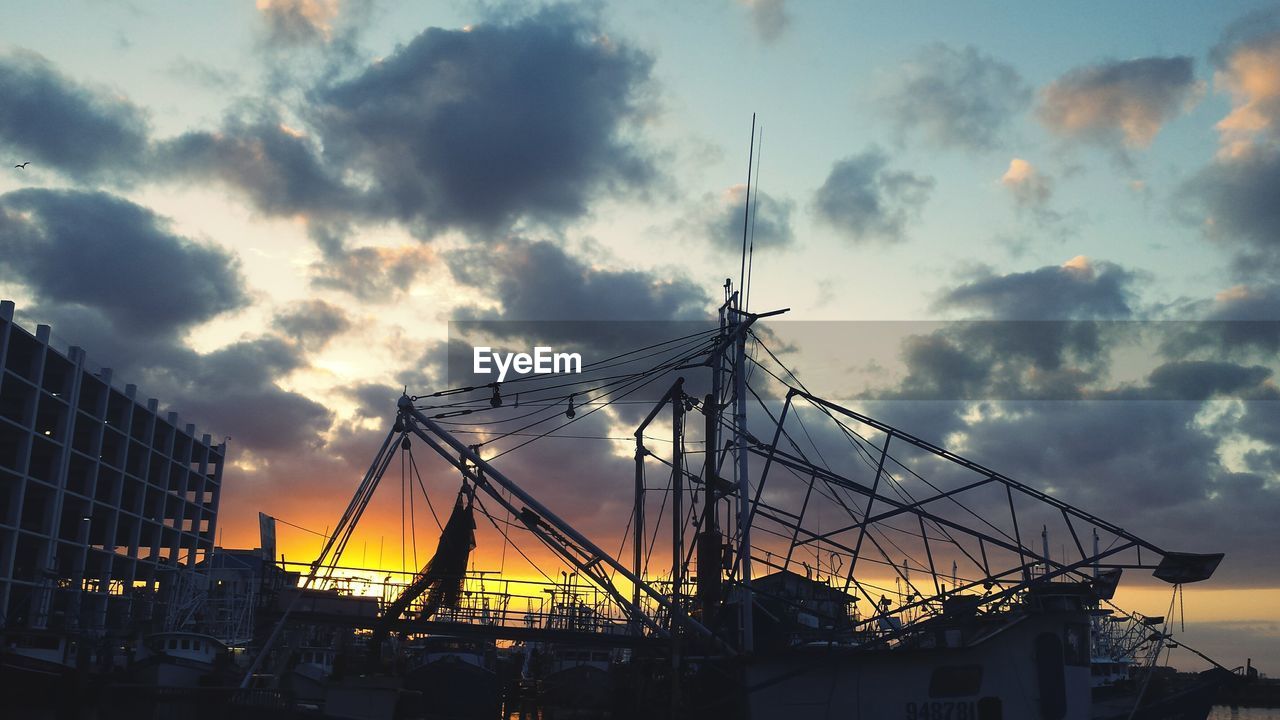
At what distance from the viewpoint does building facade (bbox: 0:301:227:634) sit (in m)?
79.3

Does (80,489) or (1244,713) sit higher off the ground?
(80,489)

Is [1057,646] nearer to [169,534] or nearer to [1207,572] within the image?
[1207,572]

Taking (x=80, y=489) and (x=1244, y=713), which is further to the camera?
(x=1244, y=713)

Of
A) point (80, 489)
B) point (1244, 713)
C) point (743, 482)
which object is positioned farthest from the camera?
point (1244, 713)

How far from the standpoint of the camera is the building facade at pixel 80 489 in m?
79.3

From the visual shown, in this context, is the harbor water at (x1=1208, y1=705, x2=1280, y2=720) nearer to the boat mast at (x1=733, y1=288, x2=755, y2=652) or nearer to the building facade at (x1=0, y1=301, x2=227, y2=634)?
the boat mast at (x1=733, y1=288, x2=755, y2=652)

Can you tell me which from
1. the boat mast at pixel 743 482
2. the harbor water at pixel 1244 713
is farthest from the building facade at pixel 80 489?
the harbor water at pixel 1244 713

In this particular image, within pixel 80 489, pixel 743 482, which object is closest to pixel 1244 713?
pixel 743 482

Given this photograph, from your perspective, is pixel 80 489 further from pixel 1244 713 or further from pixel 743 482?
pixel 1244 713

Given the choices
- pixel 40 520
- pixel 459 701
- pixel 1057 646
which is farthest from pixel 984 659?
pixel 40 520

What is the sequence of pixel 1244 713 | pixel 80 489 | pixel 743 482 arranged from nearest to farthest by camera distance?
pixel 743 482, pixel 80 489, pixel 1244 713

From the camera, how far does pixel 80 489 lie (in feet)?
307

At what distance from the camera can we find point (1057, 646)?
37.5m

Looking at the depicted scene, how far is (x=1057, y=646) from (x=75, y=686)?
4569cm
